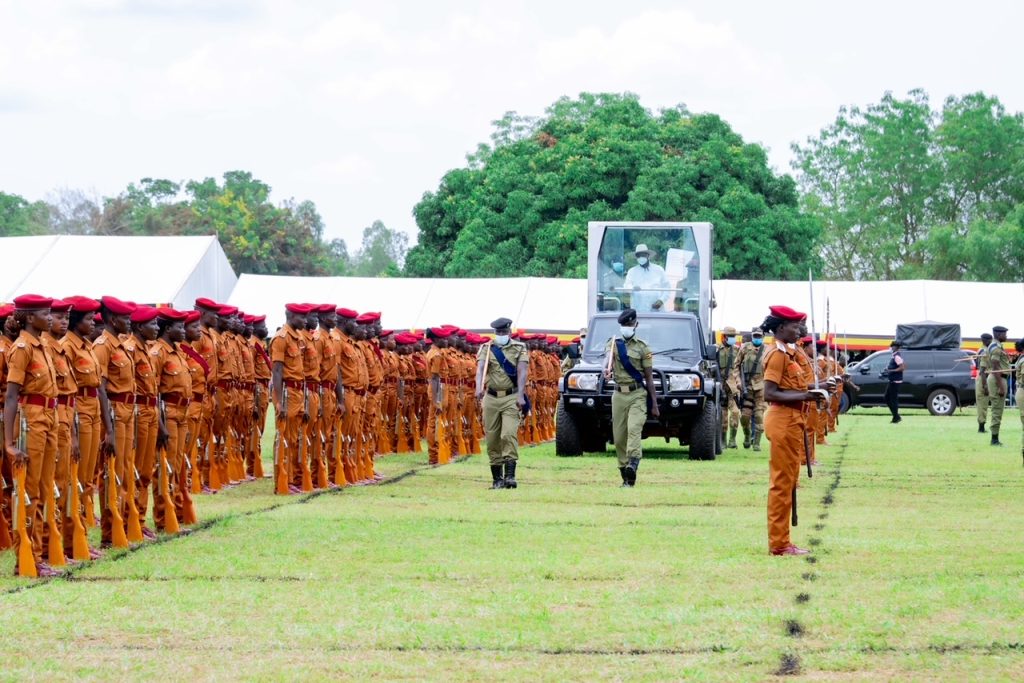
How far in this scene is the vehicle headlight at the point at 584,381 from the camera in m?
→ 22.5

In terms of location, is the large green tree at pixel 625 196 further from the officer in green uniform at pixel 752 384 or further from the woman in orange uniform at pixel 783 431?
the woman in orange uniform at pixel 783 431

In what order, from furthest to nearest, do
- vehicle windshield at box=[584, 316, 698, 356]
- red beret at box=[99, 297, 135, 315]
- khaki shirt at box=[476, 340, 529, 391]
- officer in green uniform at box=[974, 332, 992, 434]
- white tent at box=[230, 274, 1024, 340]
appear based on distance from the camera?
white tent at box=[230, 274, 1024, 340], officer in green uniform at box=[974, 332, 992, 434], vehicle windshield at box=[584, 316, 698, 356], khaki shirt at box=[476, 340, 529, 391], red beret at box=[99, 297, 135, 315]

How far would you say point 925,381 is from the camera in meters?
42.7

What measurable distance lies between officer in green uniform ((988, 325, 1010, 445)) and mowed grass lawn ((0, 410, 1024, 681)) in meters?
11.3

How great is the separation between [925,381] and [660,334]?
21070 mm

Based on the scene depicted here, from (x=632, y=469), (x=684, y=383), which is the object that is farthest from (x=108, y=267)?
(x=632, y=469)

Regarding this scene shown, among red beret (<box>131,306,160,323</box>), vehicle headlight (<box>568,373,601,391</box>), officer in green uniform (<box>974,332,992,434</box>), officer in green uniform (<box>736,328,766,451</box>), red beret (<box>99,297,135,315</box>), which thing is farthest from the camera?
officer in green uniform (<box>974,332,992,434</box>)

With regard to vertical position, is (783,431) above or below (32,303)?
below

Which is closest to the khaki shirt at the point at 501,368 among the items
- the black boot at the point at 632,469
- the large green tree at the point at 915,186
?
the black boot at the point at 632,469

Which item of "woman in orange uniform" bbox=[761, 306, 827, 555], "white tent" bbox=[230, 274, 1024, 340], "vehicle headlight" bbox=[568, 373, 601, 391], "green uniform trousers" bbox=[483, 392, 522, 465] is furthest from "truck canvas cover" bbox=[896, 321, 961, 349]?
"woman in orange uniform" bbox=[761, 306, 827, 555]

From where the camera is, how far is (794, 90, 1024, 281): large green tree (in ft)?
231

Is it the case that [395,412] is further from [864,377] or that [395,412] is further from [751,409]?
[864,377]

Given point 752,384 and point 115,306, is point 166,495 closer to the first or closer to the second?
point 115,306

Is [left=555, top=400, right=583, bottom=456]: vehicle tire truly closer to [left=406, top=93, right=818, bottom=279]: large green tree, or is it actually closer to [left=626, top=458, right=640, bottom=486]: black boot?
[left=626, top=458, right=640, bottom=486]: black boot
